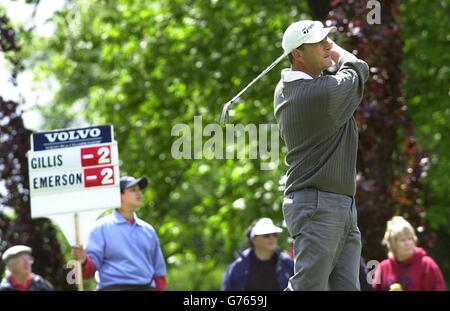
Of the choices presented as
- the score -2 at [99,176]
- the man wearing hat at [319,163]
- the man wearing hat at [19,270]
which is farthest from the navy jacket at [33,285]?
the man wearing hat at [319,163]

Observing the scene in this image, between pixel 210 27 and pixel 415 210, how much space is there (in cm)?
738

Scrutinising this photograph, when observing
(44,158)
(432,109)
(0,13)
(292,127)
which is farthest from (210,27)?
(292,127)

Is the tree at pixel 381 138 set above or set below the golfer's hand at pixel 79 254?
above

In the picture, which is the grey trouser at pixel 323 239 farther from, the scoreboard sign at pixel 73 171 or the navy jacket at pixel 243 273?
the navy jacket at pixel 243 273

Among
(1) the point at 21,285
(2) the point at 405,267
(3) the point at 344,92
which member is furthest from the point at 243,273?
(3) the point at 344,92

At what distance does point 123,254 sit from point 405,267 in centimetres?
249

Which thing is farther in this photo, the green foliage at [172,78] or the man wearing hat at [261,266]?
the green foliage at [172,78]

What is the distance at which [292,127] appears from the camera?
644 centimetres

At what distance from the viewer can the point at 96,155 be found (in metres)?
10.2

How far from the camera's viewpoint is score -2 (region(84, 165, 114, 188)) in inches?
397

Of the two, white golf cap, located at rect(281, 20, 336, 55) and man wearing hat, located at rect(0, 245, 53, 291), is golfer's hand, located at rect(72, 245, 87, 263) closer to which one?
man wearing hat, located at rect(0, 245, 53, 291)

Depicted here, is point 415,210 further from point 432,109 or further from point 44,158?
point 432,109

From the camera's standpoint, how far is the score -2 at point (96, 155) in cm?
1012

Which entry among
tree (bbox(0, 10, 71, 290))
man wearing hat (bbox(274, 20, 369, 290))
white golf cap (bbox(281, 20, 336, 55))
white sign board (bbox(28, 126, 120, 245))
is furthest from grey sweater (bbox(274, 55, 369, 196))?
tree (bbox(0, 10, 71, 290))
